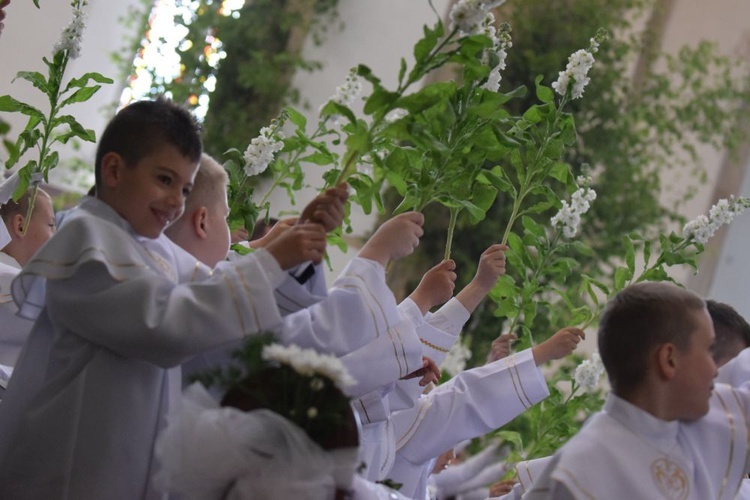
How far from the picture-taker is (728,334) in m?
3.46

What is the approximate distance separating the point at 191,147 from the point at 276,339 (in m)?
0.53

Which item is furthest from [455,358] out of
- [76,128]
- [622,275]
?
[76,128]

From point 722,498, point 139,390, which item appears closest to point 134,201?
point 139,390

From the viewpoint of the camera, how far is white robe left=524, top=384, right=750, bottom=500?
228 cm

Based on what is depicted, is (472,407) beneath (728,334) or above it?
beneath

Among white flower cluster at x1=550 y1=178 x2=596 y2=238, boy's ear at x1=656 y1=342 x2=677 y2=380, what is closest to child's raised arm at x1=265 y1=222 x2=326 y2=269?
boy's ear at x1=656 y1=342 x2=677 y2=380

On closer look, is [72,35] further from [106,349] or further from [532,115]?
[106,349]

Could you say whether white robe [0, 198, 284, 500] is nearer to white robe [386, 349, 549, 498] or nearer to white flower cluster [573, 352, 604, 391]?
white robe [386, 349, 549, 498]

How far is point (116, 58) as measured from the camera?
408 inches

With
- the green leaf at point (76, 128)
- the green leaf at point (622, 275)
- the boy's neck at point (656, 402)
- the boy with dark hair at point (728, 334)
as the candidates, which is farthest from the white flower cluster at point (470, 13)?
the green leaf at point (622, 275)

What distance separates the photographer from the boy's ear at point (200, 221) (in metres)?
2.74

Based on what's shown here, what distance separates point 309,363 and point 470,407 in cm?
189

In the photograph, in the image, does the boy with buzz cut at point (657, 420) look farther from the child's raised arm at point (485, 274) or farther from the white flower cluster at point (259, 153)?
the white flower cluster at point (259, 153)

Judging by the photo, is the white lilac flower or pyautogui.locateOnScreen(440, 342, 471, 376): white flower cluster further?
pyautogui.locateOnScreen(440, 342, 471, 376): white flower cluster
